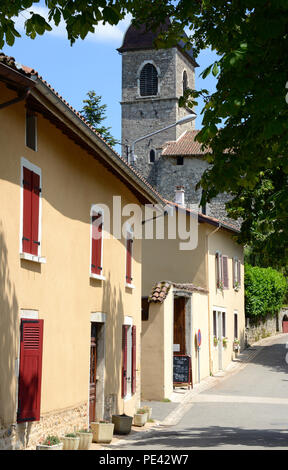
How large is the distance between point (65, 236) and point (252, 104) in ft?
19.2

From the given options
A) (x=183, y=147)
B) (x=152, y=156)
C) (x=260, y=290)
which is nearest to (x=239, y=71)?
(x=260, y=290)

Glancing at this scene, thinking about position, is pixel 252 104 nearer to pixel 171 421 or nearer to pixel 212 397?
pixel 171 421

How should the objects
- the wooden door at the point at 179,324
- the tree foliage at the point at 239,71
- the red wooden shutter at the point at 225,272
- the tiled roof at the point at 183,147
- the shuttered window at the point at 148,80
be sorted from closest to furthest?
the tree foliage at the point at 239,71 → the wooden door at the point at 179,324 → the red wooden shutter at the point at 225,272 → the tiled roof at the point at 183,147 → the shuttered window at the point at 148,80

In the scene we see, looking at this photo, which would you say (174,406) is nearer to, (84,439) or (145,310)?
(145,310)

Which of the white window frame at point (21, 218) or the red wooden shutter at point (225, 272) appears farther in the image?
the red wooden shutter at point (225, 272)

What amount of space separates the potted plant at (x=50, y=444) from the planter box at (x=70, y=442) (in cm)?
45

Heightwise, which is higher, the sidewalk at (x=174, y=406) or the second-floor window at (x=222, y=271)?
the second-floor window at (x=222, y=271)

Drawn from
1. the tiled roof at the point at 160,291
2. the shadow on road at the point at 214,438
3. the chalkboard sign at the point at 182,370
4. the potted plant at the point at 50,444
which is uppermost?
the tiled roof at the point at 160,291

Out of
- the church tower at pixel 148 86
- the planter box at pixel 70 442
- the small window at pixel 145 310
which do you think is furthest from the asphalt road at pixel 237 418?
the church tower at pixel 148 86

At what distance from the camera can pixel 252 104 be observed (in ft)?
22.6

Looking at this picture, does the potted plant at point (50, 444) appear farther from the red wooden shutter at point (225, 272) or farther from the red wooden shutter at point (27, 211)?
the red wooden shutter at point (225, 272)

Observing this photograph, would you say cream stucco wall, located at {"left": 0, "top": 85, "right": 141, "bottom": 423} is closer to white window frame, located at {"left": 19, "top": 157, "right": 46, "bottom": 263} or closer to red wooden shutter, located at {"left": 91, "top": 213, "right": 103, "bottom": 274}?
white window frame, located at {"left": 19, "top": 157, "right": 46, "bottom": 263}

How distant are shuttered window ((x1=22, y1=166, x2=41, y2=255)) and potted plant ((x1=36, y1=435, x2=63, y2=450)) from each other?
2916mm

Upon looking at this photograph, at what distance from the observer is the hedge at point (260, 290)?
36.8 m
